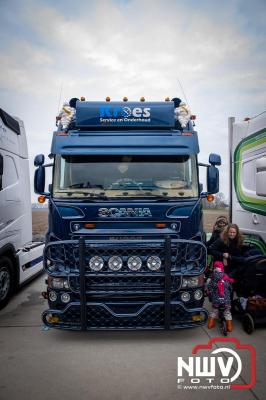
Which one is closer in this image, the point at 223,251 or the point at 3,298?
the point at 223,251

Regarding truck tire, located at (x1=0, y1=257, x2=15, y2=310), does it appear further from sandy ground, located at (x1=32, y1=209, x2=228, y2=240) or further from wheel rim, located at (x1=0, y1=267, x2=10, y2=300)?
sandy ground, located at (x1=32, y1=209, x2=228, y2=240)

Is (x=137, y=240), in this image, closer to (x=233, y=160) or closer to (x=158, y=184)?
(x=158, y=184)

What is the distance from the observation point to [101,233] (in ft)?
13.6

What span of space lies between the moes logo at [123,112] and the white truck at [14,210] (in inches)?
75.4

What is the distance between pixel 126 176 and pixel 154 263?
1337mm

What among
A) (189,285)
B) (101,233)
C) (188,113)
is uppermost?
(188,113)

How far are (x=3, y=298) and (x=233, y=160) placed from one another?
219 inches

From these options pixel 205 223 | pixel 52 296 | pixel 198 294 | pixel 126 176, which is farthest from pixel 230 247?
pixel 205 223

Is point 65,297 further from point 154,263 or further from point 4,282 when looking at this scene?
point 4,282

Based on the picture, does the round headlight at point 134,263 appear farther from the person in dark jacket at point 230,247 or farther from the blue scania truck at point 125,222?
the person in dark jacket at point 230,247

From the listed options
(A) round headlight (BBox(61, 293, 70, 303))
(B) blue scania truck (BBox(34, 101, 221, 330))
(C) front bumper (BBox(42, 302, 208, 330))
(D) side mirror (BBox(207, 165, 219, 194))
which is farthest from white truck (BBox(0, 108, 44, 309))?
(D) side mirror (BBox(207, 165, 219, 194))

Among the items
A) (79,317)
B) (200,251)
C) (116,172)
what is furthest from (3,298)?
(200,251)

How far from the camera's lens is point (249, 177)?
629 centimetres

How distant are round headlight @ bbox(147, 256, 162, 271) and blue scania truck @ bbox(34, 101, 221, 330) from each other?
1 cm
